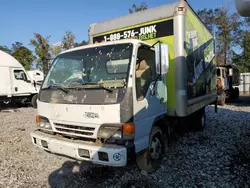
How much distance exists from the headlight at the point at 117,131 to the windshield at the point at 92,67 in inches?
23.2

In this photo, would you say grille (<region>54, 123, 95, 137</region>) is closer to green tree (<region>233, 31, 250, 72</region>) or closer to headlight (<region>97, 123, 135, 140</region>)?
headlight (<region>97, 123, 135, 140</region>)

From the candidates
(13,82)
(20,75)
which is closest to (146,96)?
(13,82)

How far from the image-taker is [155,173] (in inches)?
135

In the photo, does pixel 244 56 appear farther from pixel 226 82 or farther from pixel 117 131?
pixel 117 131

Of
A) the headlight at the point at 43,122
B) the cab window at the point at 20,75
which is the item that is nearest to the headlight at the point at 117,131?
the headlight at the point at 43,122

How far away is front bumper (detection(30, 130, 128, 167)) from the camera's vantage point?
2.57 m

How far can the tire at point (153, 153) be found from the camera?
3211mm

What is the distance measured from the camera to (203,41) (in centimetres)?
548

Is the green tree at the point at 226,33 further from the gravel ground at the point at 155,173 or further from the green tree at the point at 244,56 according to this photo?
the gravel ground at the point at 155,173

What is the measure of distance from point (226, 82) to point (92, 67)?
39.4ft

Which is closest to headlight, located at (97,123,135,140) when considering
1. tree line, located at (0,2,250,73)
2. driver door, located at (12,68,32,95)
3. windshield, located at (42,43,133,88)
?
windshield, located at (42,43,133,88)

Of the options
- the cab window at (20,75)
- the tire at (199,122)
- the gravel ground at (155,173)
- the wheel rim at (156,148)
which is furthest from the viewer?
the cab window at (20,75)

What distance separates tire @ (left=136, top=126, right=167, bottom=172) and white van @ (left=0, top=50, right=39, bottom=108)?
9533 mm

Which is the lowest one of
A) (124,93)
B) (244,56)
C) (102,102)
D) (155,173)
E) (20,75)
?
(155,173)
